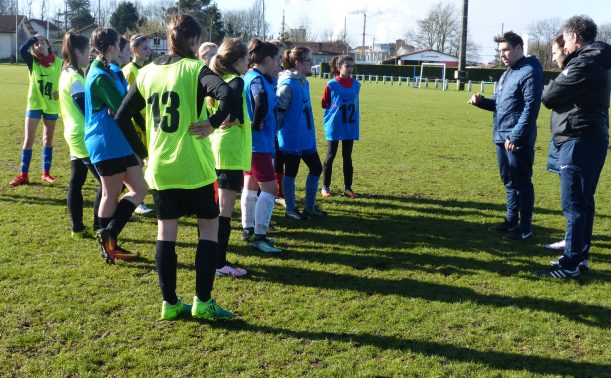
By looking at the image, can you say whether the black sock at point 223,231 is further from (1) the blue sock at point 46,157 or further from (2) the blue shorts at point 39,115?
(2) the blue shorts at point 39,115

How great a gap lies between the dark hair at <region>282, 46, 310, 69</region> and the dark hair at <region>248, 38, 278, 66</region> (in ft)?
3.57

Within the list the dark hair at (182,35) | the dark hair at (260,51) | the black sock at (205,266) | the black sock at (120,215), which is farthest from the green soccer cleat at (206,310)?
the dark hair at (260,51)

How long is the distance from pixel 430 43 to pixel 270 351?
101511 millimetres

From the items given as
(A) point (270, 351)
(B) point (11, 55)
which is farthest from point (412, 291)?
(B) point (11, 55)

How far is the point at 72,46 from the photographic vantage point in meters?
5.60

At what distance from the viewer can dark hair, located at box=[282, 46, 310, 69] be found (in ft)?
22.1

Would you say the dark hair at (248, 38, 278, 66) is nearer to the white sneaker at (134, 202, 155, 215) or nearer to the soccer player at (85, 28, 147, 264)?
the soccer player at (85, 28, 147, 264)

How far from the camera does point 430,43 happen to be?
326 ft

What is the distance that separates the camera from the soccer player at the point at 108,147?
5004 millimetres

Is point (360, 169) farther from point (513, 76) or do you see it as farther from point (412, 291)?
point (412, 291)

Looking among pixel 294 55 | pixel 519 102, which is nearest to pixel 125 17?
pixel 294 55

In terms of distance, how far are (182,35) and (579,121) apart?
3.44 meters

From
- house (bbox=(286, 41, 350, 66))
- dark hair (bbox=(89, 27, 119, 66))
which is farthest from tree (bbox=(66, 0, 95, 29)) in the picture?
dark hair (bbox=(89, 27, 119, 66))

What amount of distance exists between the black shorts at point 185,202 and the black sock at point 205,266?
22 cm
